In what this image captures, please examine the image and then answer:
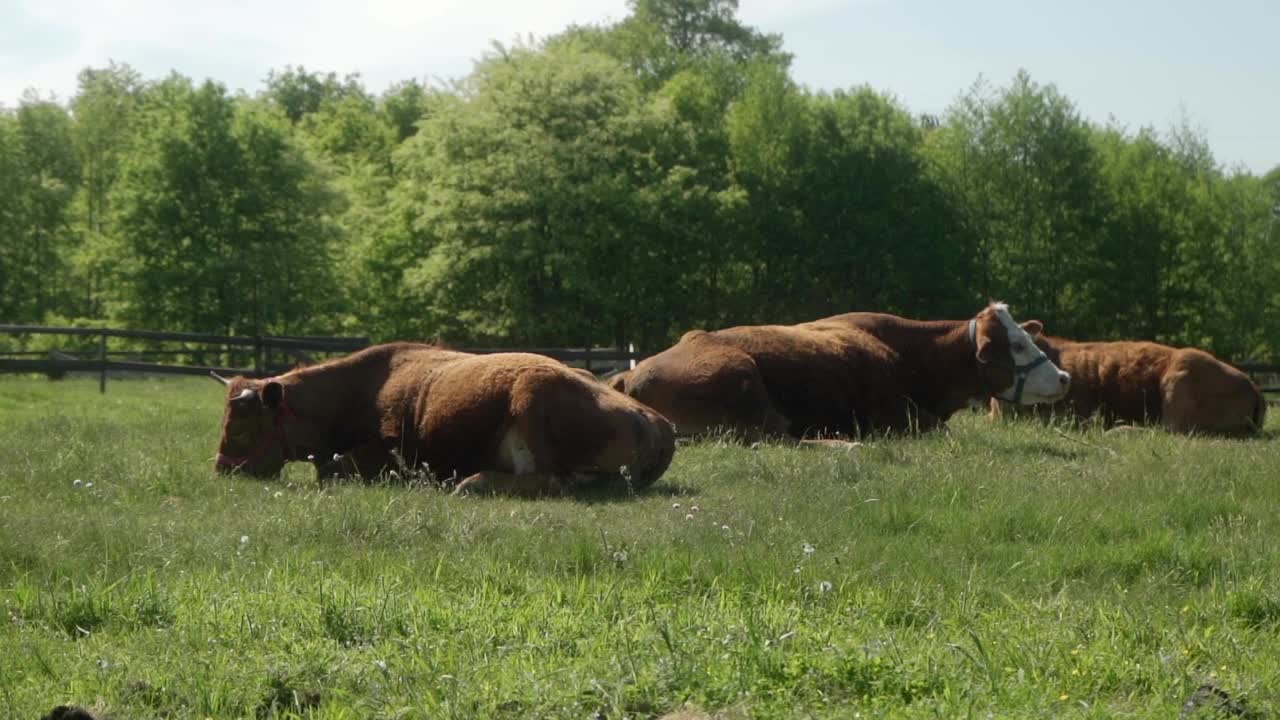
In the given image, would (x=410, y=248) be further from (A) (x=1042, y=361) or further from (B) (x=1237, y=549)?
(B) (x=1237, y=549)

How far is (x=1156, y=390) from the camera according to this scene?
18.2m

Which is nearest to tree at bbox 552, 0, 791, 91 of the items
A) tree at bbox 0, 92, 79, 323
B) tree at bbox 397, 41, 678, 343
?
tree at bbox 397, 41, 678, 343

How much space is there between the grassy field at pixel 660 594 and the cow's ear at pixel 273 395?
894 millimetres

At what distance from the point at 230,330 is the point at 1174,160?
3475cm

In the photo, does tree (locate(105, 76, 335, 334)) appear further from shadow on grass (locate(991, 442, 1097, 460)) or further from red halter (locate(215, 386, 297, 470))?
shadow on grass (locate(991, 442, 1097, 460))

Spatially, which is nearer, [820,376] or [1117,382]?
[820,376]

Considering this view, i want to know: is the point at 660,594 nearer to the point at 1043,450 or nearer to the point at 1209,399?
the point at 1043,450

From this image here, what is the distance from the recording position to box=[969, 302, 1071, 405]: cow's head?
55.3 ft

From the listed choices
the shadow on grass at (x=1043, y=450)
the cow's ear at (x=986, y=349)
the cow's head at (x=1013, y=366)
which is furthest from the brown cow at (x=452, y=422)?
the cow's head at (x=1013, y=366)

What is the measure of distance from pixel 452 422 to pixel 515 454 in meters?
0.70

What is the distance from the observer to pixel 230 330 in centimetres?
5091

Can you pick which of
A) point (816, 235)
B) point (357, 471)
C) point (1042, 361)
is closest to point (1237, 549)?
point (357, 471)

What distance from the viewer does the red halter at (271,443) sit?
1254 cm

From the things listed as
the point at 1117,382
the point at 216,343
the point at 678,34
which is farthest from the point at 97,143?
the point at 1117,382
